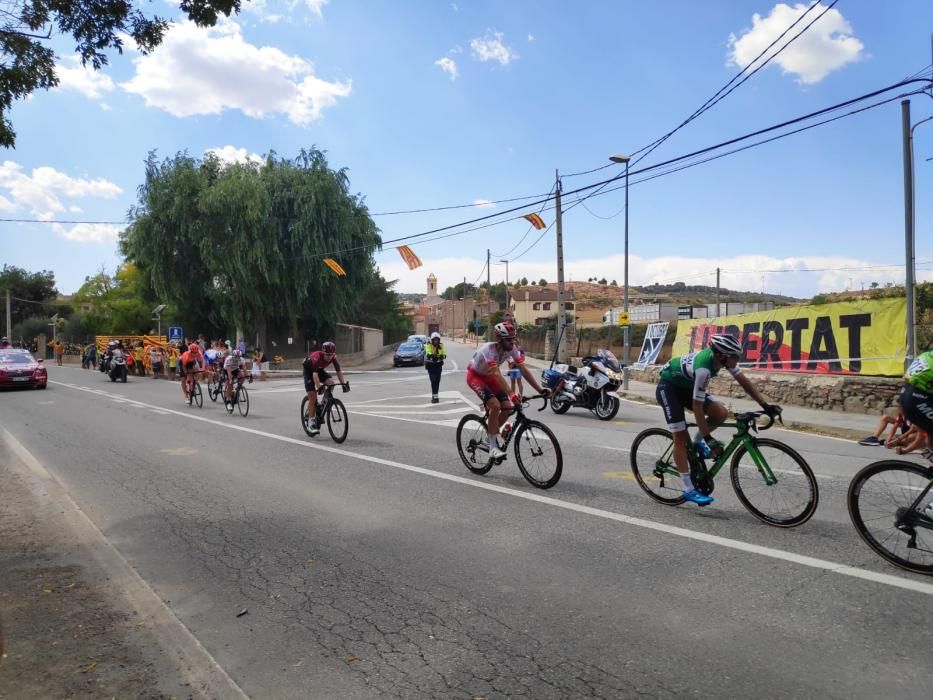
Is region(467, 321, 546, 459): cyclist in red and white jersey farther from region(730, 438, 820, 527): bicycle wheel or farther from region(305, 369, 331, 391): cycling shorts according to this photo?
region(305, 369, 331, 391): cycling shorts

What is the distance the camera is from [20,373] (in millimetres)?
23578

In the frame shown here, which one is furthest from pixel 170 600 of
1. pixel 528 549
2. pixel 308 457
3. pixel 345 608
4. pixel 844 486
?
pixel 844 486

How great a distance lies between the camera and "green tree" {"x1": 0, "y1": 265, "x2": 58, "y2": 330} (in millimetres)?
79312

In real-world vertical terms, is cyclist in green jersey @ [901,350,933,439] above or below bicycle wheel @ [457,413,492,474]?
above

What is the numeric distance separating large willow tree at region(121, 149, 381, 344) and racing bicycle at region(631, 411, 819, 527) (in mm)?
32758

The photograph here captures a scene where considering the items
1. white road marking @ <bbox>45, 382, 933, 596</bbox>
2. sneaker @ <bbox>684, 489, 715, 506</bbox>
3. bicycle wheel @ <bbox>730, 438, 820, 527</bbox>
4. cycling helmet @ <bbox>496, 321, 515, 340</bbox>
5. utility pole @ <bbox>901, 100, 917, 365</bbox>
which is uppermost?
utility pole @ <bbox>901, 100, 917, 365</bbox>

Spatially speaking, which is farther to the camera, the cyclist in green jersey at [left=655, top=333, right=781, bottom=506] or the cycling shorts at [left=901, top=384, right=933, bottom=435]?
the cyclist in green jersey at [left=655, top=333, right=781, bottom=506]

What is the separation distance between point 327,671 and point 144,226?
37.9 m

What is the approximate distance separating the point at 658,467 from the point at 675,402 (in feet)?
2.43

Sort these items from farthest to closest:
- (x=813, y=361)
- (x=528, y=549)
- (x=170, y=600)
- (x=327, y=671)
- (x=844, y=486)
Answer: (x=813, y=361)
(x=844, y=486)
(x=528, y=549)
(x=170, y=600)
(x=327, y=671)

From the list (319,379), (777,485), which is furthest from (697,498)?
(319,379)

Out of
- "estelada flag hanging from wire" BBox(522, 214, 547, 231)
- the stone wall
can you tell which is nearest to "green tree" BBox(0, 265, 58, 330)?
"estelada flag hanging from wire" BBox(522, 214, 547, 231)

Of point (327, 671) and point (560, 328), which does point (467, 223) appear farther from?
point (327, 671)

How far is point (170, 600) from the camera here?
436cm
